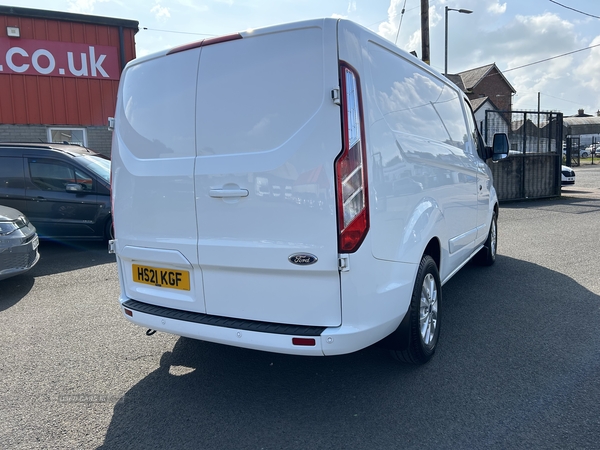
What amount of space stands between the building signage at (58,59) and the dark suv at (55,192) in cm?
558

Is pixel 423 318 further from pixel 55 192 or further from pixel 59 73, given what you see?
pixel 59 73

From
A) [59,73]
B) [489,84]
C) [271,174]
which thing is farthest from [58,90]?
[489,84]

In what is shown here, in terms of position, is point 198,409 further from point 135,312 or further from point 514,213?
point 514,213

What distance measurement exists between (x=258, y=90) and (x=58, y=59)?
12.0 m

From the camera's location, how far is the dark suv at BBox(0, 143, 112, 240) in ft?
25.4

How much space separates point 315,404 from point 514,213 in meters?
10.1

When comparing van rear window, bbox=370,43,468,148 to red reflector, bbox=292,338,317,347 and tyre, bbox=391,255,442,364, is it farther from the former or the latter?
red reflector, bbox=292,338,317,347

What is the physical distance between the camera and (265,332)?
9.20ft

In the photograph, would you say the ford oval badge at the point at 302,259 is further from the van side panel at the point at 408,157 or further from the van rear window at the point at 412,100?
the van rear window at the point at 412,100

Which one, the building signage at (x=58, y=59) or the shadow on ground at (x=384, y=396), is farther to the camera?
the building signage at (x=58, y=59)

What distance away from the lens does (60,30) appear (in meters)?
12.6

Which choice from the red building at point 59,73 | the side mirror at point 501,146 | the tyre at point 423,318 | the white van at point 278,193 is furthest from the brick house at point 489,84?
the white van at point 278,193

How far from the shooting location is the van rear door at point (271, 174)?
8.65 feet

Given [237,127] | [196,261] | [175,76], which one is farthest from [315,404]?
[175,76]
